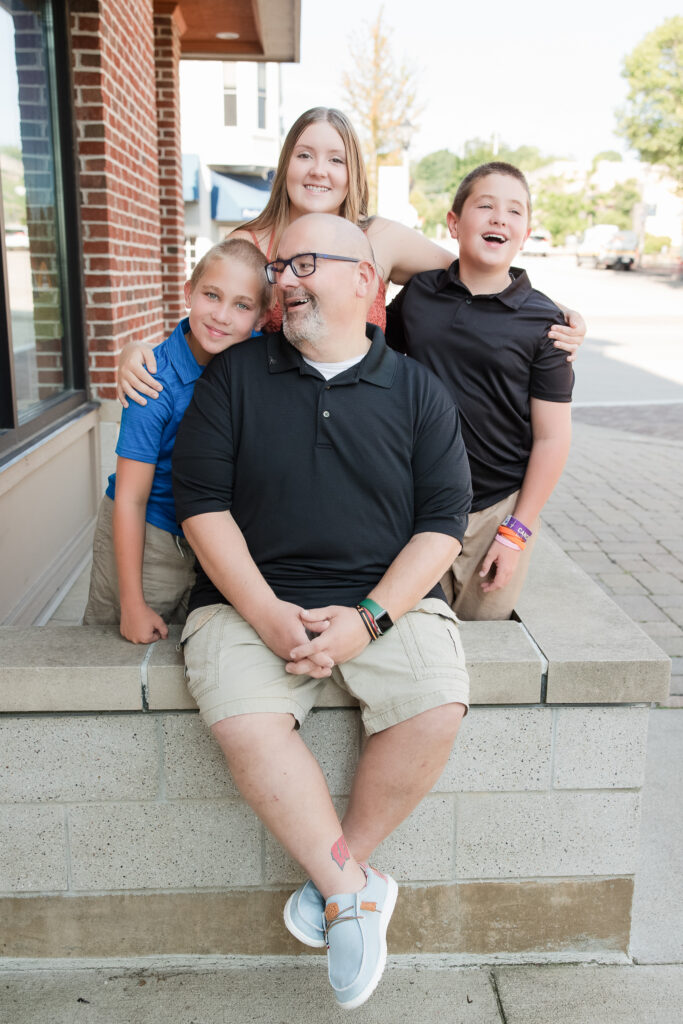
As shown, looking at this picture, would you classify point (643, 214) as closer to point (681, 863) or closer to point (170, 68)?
point (170, 68)

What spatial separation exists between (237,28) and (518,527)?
327 inches

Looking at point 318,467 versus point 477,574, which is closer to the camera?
point 318,467

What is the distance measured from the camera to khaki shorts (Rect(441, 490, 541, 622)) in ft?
8.87

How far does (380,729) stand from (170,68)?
307 inches

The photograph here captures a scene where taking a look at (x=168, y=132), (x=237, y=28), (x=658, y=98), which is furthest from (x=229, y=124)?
(x=658, y=98)

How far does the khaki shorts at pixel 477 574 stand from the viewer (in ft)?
8.87

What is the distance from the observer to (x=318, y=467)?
2.19 m

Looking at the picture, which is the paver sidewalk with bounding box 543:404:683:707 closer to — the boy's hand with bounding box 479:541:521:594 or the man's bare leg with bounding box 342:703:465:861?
the boy's hand with bounding box 479:541:521:594

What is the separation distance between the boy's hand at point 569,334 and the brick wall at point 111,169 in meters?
3.42

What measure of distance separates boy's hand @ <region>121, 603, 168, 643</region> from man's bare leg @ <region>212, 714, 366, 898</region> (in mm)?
390

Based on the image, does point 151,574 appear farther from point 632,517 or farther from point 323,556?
point 632,517

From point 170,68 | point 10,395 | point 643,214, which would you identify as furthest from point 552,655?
point 643,214

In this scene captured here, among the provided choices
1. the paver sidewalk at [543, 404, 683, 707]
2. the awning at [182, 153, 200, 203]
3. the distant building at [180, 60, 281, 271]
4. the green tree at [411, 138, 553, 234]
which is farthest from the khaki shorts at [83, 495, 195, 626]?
the green tree at [411, 138, 553, 234]

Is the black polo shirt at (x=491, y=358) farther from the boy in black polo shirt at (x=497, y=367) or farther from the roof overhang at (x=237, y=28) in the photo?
the roof overhang at (x=237, y=28)
